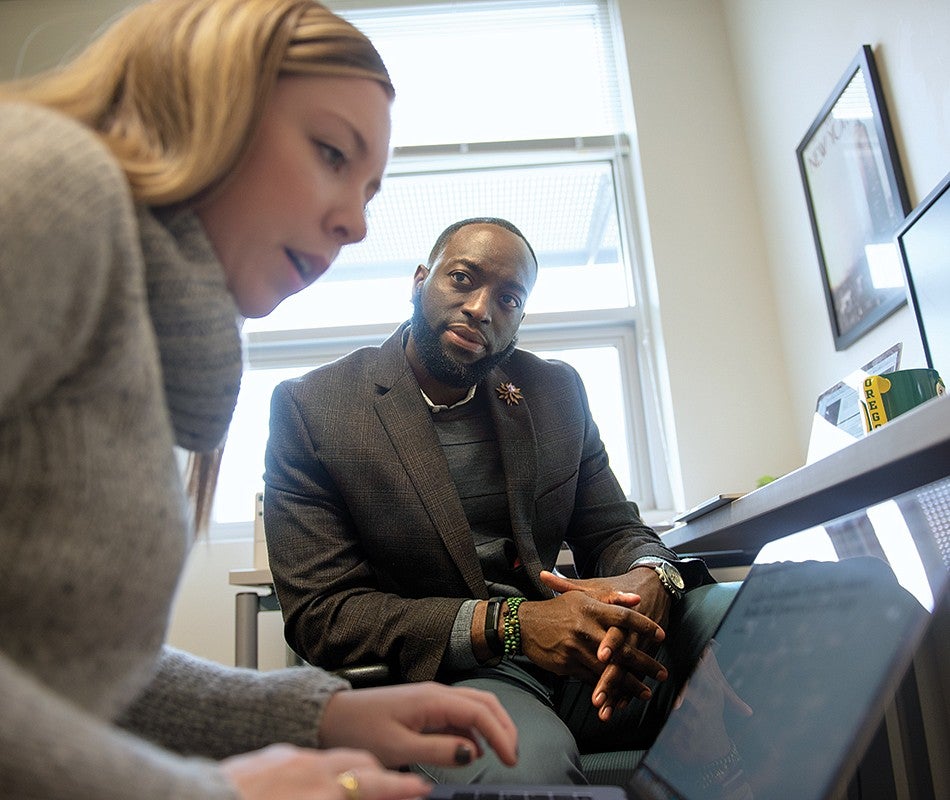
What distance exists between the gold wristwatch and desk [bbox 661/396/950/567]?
12cm

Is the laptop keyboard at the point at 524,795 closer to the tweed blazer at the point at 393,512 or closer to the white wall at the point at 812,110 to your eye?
the tweed blazer at the point at 393,512

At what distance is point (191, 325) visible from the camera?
1.68 feet

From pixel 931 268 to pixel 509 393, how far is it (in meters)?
0.74

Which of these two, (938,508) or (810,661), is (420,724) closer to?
(810,661)

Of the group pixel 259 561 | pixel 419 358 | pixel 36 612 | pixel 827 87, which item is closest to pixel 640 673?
pixel 419 358

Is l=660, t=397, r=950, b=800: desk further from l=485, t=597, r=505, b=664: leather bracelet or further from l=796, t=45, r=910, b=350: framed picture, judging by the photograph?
l=796, t=45, r=910, b=350: framed picture

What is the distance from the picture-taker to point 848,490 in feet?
3.16

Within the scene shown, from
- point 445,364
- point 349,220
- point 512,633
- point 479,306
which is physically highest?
point 479,306

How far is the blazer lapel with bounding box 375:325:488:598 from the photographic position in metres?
1.27

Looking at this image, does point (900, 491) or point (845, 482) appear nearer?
point (845, 482)

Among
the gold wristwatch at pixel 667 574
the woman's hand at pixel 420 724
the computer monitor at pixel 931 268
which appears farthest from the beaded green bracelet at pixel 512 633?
the computer monitor at pixel 931 268

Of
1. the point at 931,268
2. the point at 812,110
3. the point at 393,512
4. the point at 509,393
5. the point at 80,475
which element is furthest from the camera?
the point at 812,110

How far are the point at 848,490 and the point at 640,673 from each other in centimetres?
38

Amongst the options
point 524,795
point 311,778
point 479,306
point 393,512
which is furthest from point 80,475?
point 479,306
